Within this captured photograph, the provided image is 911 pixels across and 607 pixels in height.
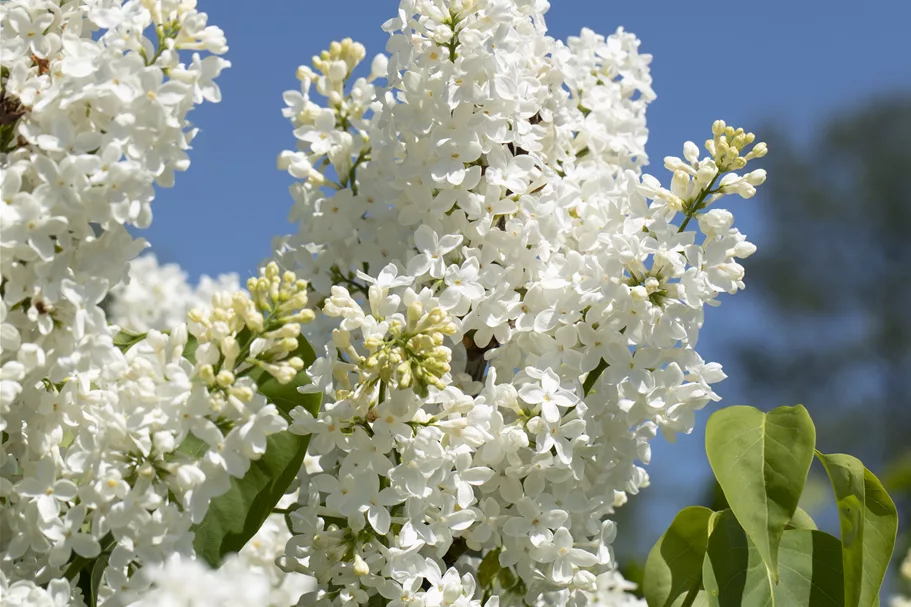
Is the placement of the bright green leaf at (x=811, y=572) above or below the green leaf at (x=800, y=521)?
below

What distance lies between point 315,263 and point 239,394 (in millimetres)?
394

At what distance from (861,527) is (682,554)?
0.20 m

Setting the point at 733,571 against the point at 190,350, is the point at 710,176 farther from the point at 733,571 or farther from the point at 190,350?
the point at 190,350

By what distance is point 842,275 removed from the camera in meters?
15.5

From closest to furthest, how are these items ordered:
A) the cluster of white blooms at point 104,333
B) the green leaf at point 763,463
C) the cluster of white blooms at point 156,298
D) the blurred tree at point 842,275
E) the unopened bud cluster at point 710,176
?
the cluster of white blooms at point 104,333 → the green leaf at point 763,463 → the unopened bud cluster at point 710,176 → the cluster of white blooms at point 156,298 → the blurred tree at point 842,275

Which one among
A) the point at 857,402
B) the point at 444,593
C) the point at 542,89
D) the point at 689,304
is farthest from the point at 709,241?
the point at 857,402

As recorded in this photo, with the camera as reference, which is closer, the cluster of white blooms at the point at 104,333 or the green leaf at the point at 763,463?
the cluster of white blooms at the point at 104,333

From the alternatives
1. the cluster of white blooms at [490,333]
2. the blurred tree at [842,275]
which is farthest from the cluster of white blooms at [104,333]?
the blurred tree at [842,275]

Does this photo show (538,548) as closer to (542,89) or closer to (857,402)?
(542,89)

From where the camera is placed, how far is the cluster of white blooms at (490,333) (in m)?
0.89

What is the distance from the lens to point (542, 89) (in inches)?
42.8

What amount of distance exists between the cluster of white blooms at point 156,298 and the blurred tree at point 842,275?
1305 cm

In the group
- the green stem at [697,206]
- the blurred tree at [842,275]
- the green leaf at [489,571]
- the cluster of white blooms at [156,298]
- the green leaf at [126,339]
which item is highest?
the blurred tree at [842,275]

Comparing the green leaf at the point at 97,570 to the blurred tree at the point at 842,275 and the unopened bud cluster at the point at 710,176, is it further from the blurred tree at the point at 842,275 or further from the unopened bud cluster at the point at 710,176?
the blurred tree at the point at 842,275
